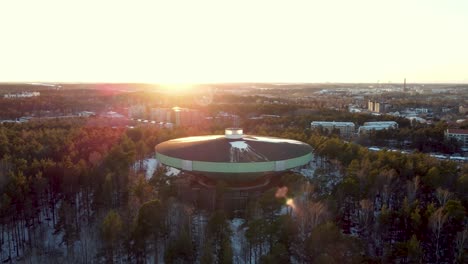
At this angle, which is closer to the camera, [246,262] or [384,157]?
[246,262]

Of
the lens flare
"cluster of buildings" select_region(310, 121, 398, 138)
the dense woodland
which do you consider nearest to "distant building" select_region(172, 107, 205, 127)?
"cluster of buildings" select_region(310, 121, 398, 138)

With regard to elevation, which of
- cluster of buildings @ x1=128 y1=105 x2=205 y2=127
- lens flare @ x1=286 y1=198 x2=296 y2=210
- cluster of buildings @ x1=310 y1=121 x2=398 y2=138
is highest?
cluster of buildings @ x1=128 y1=105 x2=205 y2=127

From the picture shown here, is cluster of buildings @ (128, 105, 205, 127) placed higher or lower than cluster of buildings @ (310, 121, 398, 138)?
higher

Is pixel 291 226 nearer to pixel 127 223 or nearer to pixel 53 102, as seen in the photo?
pixel 127 223

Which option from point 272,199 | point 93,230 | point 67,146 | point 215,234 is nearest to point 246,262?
point 215,234

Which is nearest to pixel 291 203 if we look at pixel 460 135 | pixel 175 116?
pixel 460 135

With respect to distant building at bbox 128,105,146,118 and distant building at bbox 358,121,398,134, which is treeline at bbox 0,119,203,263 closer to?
distant building at bbox 358,121,398,134

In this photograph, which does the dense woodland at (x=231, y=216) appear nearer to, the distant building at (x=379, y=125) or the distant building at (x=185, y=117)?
the distant building at (x=379, y=125)

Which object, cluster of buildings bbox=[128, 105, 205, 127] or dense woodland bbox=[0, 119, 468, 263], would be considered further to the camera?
cluster of buildings bbox=[128, 105, 205, 127]

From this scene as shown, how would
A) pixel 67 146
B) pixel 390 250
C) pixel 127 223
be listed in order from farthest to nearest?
pixel 67 146 → pixel 127 223 → pixel 390 250
